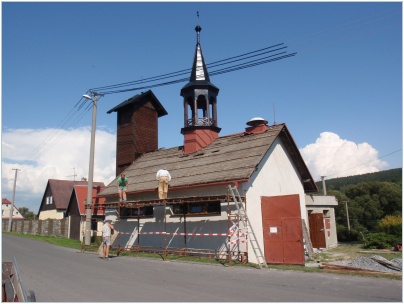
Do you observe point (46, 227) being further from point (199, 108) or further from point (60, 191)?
point (199, 108)

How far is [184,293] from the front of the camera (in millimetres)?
7750

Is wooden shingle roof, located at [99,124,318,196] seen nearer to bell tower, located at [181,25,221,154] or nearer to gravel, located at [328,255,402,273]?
bell tower, located at [181,25,221,154]

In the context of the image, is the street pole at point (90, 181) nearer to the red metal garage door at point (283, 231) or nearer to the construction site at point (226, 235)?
the construction site at point (226, 235)

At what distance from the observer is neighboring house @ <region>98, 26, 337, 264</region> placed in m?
14.0

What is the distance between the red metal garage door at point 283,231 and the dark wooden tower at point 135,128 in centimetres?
1405

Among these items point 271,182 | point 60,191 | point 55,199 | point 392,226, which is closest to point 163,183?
point 271,182

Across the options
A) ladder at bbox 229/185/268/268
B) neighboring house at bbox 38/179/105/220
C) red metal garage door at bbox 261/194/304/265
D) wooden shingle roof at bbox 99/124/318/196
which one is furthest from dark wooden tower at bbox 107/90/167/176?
neighboring house at bbox 38/179/105/220

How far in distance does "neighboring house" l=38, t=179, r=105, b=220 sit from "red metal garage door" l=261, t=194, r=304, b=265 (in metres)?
36.9

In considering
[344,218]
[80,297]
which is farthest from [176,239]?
[344,218]

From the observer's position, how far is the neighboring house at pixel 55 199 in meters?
45.0

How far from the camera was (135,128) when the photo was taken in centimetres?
2602

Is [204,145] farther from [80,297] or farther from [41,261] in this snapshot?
[80,297]

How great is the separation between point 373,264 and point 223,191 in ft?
21.7

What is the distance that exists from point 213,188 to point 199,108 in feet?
29.3
